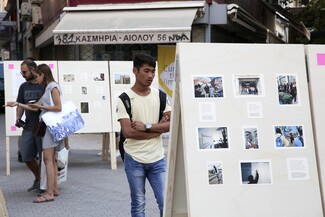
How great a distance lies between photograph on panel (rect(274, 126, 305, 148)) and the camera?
4.30 metres

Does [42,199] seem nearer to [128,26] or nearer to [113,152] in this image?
[113,152]

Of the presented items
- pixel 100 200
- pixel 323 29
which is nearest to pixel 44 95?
pixel 100 200

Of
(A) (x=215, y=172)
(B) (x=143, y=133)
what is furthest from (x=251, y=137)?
(B) (x=143, y=133)

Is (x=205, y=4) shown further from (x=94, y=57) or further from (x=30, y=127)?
(x=30, y=127)

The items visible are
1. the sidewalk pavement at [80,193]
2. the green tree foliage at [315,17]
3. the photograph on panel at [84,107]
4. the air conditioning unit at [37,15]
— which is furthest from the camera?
the air conditioning unit at [37,15]

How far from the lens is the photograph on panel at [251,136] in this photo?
425 centimetres

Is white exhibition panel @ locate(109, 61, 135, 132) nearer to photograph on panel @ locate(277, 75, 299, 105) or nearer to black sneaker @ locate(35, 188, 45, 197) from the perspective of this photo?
black sneaker @ locate(35, 188, 45, 197)

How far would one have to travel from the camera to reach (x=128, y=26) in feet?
50.9

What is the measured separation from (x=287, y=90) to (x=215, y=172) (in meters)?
0.74

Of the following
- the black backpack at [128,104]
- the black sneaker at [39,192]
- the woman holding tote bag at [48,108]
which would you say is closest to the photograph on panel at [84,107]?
the black sneaker at [39,192]

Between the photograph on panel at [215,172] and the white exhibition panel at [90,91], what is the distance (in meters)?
7.12

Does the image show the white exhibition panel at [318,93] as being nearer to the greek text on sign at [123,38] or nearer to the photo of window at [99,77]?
the photo of window at [99,77]

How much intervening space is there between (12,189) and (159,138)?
15.0 ft

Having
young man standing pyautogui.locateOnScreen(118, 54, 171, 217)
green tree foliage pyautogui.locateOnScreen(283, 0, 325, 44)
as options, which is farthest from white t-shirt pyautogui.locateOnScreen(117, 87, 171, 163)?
green tree foliage pyautogui.locateOnScreen(283, 0, 325, 44)
